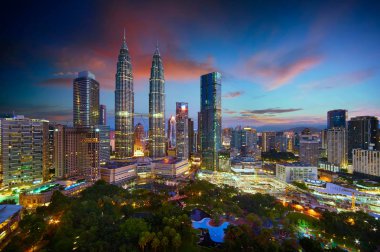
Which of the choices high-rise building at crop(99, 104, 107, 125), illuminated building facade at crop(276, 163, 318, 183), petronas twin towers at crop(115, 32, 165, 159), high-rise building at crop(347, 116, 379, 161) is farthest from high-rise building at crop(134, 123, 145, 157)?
high-rise building at crop(347, 116, 379, 161)

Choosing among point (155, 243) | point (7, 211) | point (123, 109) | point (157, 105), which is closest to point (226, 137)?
point (157, 105)

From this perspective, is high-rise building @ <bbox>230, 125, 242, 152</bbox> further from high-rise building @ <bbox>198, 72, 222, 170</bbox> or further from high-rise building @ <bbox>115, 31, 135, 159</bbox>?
high-rise building @ <bbox>115, 31, 135, 159</bbox>

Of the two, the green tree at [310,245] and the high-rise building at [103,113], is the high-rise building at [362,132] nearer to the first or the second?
the green tree at [310,245]

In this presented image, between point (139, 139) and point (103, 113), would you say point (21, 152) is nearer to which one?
point (139, 139)

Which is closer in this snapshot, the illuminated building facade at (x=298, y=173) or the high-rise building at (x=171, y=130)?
the illuminated building facade at (x=298, y=173)

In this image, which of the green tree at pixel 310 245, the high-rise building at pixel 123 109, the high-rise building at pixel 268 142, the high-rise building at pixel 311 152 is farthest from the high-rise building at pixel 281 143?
the green tree at pixel 310 245
